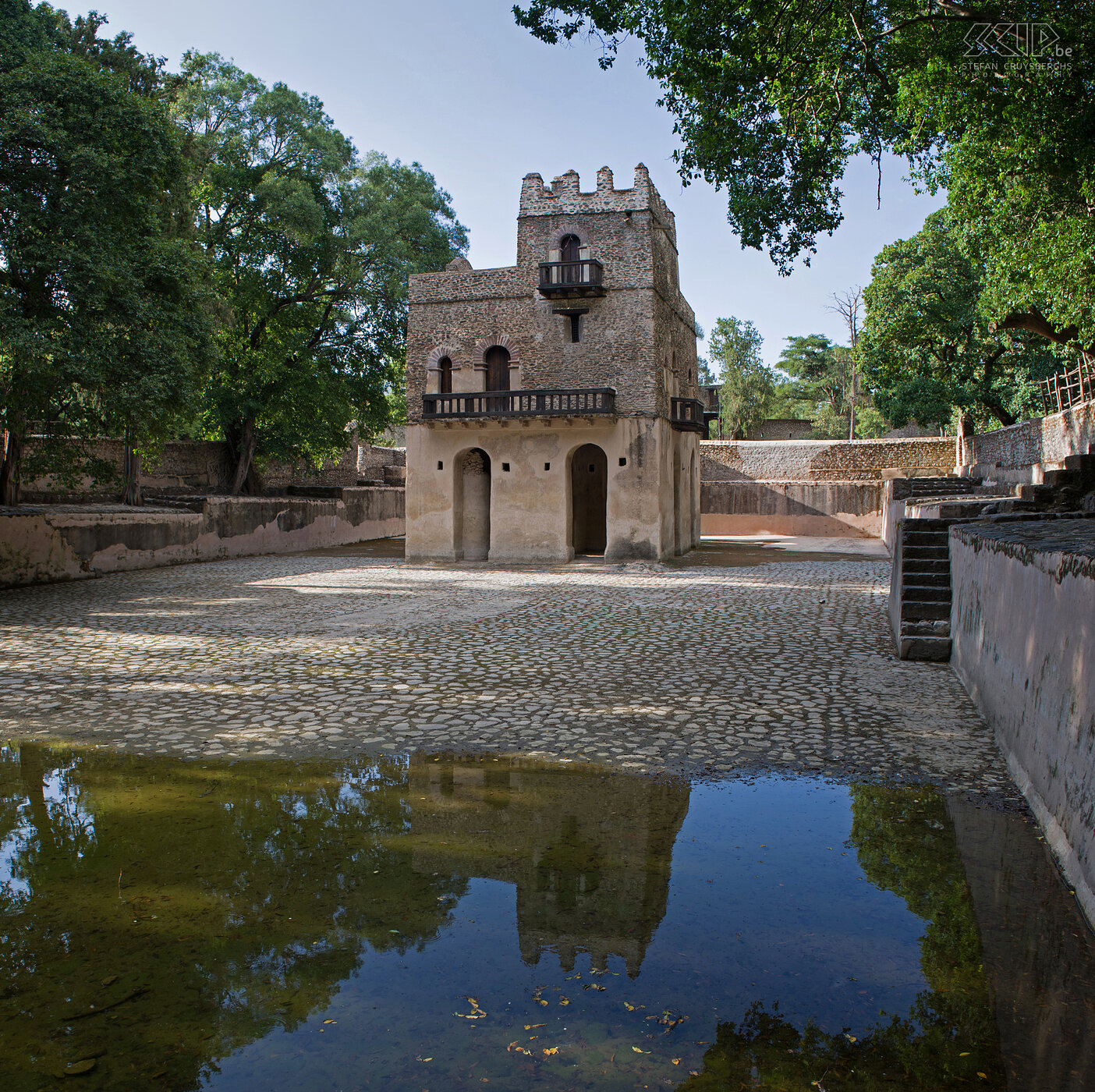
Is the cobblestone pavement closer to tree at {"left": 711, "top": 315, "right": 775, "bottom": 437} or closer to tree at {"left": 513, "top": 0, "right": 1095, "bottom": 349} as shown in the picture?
tree at {"left": 513, "top": 0, "right": 1095, "bottom": 349}

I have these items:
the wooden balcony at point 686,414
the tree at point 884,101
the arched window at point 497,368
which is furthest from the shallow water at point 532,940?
the wooden balcony at point 686,414

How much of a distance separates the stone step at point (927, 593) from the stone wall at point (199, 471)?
50.4 feet

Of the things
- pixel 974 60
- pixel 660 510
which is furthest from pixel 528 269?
pixel 974 60

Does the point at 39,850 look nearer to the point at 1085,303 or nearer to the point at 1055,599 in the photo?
the point at 1055,599

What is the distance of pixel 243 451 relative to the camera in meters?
30.2

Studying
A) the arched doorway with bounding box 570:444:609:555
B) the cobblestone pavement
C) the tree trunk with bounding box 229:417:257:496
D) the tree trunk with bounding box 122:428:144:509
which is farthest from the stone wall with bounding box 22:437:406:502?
the arched doorway with bounding box 570:444:609:555

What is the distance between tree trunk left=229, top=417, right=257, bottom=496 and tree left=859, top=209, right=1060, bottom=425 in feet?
77.1

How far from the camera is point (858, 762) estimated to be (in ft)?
18.9

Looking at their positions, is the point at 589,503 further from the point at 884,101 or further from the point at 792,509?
the point at 884,101

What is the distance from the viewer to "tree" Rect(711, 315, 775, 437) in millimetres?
53406

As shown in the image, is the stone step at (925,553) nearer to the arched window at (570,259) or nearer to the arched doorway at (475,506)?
the arched window at (570,259)

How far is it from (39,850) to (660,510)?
18820 millimetres

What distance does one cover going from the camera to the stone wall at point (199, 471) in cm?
2389

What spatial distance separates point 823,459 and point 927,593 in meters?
32.0
